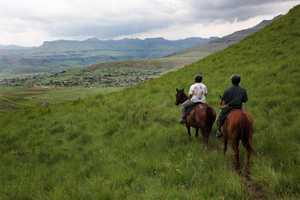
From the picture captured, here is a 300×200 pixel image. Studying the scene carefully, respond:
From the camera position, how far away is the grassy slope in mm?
9039

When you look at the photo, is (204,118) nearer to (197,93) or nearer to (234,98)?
(197,93)

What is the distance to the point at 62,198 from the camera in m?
9.19

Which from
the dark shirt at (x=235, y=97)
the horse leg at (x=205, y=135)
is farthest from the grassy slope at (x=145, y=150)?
the dark shirt at (x=235, y=97)

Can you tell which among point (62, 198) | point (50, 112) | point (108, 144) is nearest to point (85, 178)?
point (62, 198)

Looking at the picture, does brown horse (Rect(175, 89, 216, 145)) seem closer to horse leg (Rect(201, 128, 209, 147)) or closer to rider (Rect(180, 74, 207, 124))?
horse leg (Rect(201, 128, 209, 147))

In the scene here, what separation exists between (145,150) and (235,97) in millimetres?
4572

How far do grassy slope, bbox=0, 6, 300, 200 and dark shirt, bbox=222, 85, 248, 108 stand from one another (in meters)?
1.89

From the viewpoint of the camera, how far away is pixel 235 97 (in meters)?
11.2

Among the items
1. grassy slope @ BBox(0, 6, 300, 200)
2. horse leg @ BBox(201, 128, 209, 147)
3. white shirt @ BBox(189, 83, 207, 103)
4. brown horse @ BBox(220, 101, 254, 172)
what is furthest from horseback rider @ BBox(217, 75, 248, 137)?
white shirt @ BBox(189, 83, 207, 103)

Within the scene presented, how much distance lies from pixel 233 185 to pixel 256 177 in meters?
1.19

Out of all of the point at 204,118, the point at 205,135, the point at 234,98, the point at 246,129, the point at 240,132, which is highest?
the point at 234,98

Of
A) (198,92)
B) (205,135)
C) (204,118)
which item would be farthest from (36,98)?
(205,135)

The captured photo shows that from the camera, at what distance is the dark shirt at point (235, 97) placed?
36.6 feet

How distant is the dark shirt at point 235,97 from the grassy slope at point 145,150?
1.89 m
